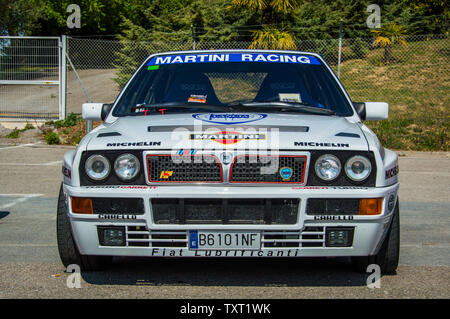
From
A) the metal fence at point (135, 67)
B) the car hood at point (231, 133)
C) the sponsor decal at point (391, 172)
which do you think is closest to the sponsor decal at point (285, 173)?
the car hood at point (231, 133)

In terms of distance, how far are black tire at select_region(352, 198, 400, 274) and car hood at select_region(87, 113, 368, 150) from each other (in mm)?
615

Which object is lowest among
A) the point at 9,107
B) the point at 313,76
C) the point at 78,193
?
the point at 9,107

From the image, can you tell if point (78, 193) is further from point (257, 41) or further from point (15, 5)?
point (15, 5)

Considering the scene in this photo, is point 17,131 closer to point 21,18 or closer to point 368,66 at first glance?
point 368,66

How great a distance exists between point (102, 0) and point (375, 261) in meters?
41.1

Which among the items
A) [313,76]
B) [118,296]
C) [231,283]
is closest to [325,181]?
[231,283]

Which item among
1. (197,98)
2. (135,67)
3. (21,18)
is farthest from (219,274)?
(21,18)

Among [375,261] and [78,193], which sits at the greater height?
[78,193]

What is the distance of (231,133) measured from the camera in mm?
3615

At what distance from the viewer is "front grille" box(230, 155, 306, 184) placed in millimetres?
3506
